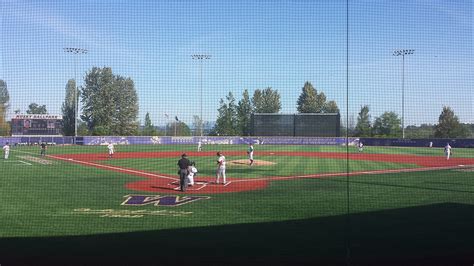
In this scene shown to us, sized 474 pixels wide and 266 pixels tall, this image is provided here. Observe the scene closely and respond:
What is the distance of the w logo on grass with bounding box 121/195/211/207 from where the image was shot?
11.1m

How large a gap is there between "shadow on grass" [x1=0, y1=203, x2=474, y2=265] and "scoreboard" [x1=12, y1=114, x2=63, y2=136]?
1325 inches

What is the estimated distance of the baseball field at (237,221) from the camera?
21.2ft

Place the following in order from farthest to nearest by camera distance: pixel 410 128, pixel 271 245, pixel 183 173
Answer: pixel 410 128
pixel 183 173
pixel 271 245

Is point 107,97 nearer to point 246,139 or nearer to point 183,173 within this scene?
point 183,173

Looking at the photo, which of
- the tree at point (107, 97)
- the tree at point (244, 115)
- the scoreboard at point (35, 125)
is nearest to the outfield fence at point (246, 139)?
the scoreboard at point (35, 125)

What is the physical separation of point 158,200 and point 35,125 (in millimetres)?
31155

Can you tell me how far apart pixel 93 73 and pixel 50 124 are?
24896 mm

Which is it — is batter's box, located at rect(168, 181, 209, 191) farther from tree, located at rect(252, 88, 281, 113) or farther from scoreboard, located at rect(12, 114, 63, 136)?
scoreboard, located at rect(12, 114, 63, 136)

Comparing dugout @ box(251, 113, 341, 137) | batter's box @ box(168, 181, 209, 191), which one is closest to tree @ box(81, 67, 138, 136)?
batter's box @ box(168, 181, 209, 191)

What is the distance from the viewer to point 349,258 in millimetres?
5973

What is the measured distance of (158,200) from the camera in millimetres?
11570

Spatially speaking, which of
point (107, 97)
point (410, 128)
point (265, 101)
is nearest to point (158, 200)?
point (107, 97)

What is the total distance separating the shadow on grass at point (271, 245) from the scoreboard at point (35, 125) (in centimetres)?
3364

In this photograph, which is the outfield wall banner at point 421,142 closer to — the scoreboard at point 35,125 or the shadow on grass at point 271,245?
the scoreboard at point 35,125
